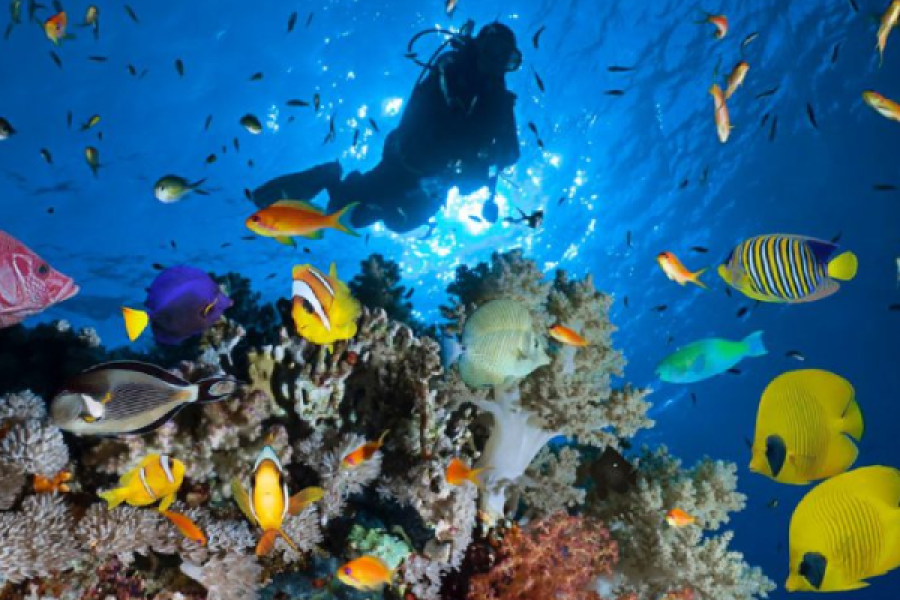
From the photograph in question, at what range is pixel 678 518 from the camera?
4410 mm

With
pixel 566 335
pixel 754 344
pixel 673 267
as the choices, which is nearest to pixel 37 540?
pixel 566 335

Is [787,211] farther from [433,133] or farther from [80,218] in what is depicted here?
[80,218]

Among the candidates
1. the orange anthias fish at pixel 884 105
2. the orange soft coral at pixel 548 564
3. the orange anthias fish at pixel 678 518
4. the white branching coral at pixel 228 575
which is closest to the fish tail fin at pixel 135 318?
the white branching coral at pixel 228 575

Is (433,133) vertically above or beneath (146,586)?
above

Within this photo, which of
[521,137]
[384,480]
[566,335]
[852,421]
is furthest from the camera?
[521,137]

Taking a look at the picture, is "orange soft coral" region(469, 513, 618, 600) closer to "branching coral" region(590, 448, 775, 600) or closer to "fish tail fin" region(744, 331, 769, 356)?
"branching coral" region(590, 448, 775, 600)

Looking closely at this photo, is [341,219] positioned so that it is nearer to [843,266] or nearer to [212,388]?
[212,388]

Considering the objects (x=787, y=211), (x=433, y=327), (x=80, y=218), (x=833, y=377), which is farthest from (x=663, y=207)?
(x=80, y=218)

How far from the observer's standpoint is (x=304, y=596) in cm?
320

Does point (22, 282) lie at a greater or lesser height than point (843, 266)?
greater

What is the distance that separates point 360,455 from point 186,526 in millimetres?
1106

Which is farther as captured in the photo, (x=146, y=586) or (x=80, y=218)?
(x=80, y=218)

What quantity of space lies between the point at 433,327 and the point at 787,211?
26063 millimetres

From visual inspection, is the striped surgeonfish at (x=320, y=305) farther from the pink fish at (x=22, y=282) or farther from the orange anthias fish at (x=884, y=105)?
the orange anthias fish at (x=884, y=105)
